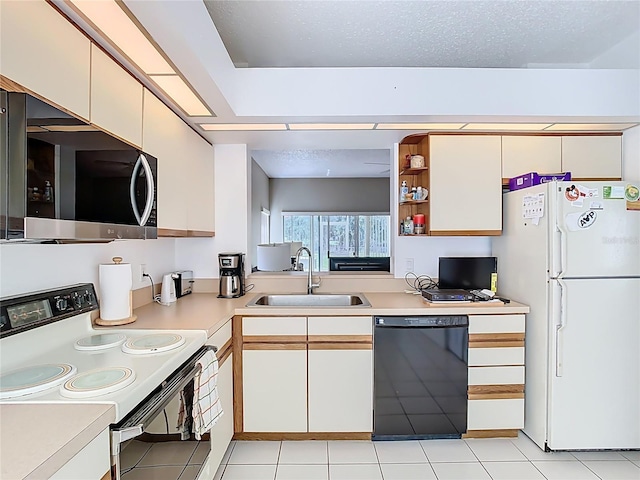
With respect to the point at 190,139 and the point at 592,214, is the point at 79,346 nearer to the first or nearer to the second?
the point at 190,139

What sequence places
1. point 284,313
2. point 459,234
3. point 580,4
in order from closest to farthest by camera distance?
point 580,4 → point 284,313 → point 459,234

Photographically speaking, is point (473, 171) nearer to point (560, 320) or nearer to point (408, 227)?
point (408, 227)

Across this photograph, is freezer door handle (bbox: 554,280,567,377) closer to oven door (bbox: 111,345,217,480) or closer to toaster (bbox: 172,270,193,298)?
oven door (bbox: 111,345,217,480)

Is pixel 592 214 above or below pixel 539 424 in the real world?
above

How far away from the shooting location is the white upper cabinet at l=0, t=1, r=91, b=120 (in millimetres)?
1011

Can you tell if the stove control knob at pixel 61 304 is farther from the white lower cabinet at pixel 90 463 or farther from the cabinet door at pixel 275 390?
the cabinet door at pixel 275 390

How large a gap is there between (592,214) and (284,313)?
1.95 m

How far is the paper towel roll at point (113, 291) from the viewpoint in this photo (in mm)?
1876

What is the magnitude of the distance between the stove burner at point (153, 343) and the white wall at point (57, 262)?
0.45 metres

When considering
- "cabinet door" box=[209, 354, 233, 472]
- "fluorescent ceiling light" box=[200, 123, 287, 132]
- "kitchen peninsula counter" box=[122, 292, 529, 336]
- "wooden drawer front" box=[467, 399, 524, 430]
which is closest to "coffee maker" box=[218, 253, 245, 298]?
"kitchen peninsula counter" box=[122, 292, 529, 336]

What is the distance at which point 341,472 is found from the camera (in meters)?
2.10

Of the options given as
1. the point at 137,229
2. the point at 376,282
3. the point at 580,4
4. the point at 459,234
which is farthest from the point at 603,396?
the point at 137,229

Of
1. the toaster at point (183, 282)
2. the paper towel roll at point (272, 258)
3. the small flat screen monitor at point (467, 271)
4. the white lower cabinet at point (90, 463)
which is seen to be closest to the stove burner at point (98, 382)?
the white lower cabinet at point (90, 463)

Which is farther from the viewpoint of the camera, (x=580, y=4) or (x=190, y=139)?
(x=190, y=139)
